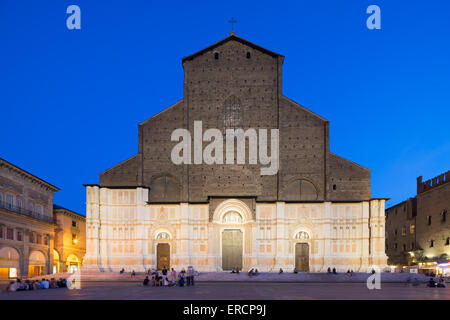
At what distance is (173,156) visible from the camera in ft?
131

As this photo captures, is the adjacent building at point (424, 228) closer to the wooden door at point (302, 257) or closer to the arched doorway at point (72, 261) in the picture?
the wooden door at point (302, 257)

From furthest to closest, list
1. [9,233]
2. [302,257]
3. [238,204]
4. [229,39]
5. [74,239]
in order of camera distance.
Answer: [74,239], [229,39], [9,233], [238,204], [302,257]

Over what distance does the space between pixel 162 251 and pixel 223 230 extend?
5.84 metres

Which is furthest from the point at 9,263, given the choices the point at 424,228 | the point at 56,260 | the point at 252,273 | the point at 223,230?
the point at 424,228

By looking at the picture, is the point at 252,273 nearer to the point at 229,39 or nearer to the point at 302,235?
the point at 302,235

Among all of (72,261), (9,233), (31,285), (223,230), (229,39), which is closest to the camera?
(31,285)

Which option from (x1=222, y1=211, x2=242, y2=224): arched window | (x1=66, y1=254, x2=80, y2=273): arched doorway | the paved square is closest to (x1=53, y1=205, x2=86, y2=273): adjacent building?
(x1=66, y1=254, x2=80, y2=273): arched doorway

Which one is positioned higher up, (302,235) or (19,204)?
(19,204)

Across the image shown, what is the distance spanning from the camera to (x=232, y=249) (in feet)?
127

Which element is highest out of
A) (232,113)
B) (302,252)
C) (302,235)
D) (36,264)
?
Answer: (232,113)

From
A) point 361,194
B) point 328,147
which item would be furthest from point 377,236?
point 328,147

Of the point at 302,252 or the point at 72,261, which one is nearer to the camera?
the point at 302,252

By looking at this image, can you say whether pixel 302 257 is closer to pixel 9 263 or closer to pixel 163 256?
pixel 163 256

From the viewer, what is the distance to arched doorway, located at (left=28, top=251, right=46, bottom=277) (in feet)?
143
